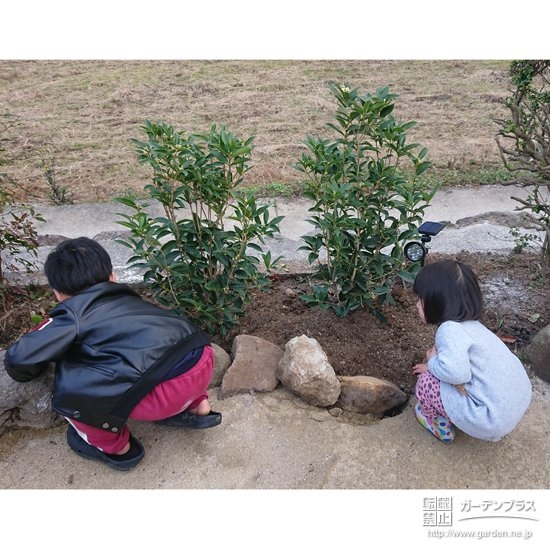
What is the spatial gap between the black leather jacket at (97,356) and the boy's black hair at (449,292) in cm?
101

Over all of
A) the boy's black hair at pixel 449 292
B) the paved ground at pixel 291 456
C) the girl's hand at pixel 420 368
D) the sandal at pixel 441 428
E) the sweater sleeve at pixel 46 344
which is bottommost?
the paved ground at pixel 291 456

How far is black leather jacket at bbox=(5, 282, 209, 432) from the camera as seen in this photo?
193cm

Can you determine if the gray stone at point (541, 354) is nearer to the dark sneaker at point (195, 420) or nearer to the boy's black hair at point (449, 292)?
the boy's black hair at point (449, 292)

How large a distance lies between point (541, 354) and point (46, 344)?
2.18 meters

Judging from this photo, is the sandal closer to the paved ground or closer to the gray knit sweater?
the paved ground

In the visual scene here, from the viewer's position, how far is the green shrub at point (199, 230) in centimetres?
227

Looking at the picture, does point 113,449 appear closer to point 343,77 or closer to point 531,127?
point 531,127

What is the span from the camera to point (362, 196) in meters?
2.56

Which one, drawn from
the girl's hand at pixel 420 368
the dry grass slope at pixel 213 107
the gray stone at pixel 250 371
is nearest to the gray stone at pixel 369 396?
the girl's hand at pixel 420 368

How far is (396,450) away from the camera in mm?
2154

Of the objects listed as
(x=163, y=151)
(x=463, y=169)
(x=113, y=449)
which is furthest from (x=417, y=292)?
(x=463, y=169)

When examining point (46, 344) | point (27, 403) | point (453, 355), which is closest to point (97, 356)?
point (46, 344)

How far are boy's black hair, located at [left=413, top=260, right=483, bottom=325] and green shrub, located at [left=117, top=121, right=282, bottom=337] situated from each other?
2.50ft

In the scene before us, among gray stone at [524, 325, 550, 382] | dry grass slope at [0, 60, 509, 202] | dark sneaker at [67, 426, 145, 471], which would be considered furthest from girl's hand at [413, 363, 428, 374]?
dry grass slope at [0, 60, 509, 202]
